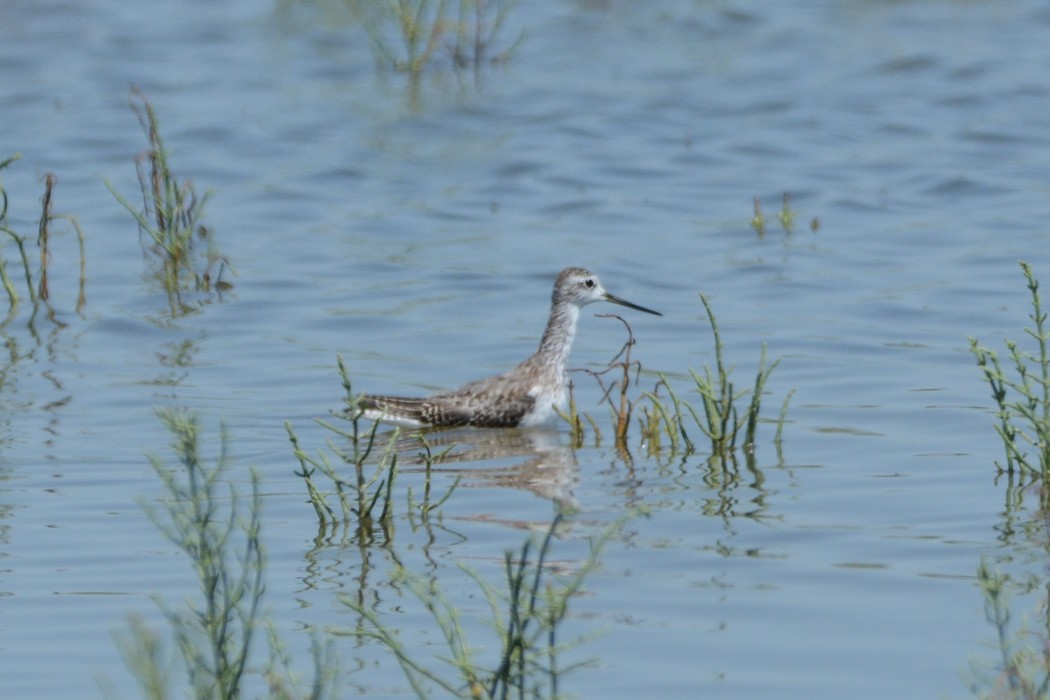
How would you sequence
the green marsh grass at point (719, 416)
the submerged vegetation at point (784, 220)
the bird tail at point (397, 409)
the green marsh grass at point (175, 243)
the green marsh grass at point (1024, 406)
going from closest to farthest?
the green marsh grass at point (1024, 406) < the green marsh grass at point (719, 416) < the bird tail at point (397, 409) < the green marsh grass at point (175, 243) < the submerged vegetation at point (784, 220)

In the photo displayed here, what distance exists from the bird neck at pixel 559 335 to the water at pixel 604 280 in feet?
1.19

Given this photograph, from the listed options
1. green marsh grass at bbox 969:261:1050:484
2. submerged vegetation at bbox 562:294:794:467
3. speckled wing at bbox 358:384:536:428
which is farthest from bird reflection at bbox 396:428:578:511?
green marsh grass at bbox 969:261:1050:484

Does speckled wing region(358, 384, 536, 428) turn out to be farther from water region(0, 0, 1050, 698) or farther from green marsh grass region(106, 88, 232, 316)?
green marsh grass region(106, 88, 232, 316)

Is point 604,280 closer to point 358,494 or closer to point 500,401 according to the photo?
point 500,401

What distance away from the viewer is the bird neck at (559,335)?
11.4 meters

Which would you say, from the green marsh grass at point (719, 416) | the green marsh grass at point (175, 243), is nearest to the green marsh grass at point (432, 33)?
the green marsh grass at point (175, 243)

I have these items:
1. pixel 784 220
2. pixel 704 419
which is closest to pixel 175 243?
pixel 704 419

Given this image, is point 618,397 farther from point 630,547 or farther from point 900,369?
point 630,547

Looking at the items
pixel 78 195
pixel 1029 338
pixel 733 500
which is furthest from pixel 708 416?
pixel 78 195

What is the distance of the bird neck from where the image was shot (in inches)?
450

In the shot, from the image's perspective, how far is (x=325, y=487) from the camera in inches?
349

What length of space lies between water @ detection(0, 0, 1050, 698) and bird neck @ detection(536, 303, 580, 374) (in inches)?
14.2

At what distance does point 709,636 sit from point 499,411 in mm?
4498

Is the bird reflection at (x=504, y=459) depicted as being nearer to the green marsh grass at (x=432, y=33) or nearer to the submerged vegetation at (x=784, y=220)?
the submerged vegetation at (x=784, y=220)
